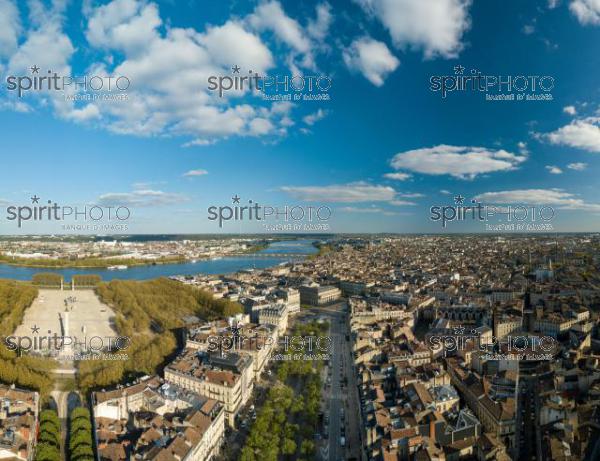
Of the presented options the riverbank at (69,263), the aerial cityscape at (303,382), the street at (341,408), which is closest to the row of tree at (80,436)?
the aerial cityscape at (303,382)

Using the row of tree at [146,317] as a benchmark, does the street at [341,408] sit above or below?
below

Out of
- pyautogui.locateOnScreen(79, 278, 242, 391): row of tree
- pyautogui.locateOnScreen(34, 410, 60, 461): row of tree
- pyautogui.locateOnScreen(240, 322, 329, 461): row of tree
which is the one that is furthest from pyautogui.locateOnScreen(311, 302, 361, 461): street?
pyautogui.locateOnScreen(34, 410, 60, 461): row of tree

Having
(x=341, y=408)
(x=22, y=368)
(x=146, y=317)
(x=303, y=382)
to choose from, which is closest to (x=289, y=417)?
(x=341, y=408)

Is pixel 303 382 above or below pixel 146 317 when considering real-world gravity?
below

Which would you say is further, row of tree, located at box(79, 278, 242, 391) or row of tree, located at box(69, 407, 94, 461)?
row of tree, located at box(79, 278, 242, 391)

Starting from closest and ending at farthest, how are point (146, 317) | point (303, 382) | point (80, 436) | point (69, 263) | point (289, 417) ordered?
point (80, 436) → point (289, 417) → point (303, 382) → point (146, 317) → point (69, 263)

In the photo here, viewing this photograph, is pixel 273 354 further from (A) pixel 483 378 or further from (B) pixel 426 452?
(B) pixel 426 452

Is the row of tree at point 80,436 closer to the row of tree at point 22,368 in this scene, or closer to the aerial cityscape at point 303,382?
the aerial cityscape at point 303,382

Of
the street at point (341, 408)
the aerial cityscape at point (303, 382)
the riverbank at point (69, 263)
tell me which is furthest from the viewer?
the riverbank at point (69, 263)

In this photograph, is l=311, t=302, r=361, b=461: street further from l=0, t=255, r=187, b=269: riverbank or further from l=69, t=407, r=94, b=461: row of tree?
l=0, t=255, r=187, b=269: riverbank

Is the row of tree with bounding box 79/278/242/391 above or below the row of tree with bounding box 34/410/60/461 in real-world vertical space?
above

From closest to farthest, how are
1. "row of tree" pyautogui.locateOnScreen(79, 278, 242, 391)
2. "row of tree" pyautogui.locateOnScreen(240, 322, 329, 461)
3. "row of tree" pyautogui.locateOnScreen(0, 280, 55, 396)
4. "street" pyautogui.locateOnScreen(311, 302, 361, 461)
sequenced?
"row of tree" pyautogui.locateOnScreen(240, 322, 329, 461), "street" pyautogui.locateOnScreen(311, 302, 361, 461), "row of tree" pyautogui.locateOnScreen(0, 280, 55, 396), "row of tree" pyautogui.locateOnScreen(79, 278, 242, 391)

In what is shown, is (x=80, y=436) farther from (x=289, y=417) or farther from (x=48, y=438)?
(x=289, y=417)
